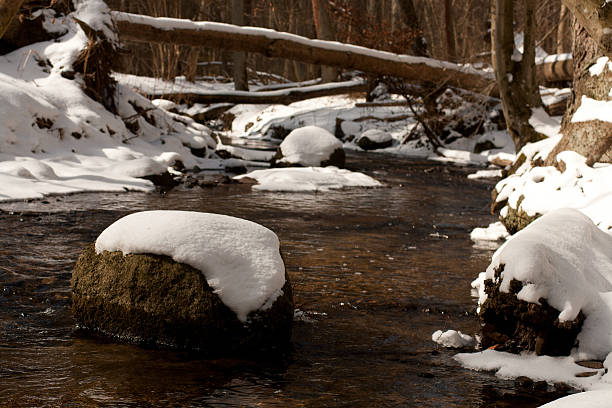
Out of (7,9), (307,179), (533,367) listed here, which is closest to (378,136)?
(307,179)

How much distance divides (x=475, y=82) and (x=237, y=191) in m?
7.24

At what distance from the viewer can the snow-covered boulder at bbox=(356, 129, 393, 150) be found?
785 inches

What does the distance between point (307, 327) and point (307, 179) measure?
7.86 m

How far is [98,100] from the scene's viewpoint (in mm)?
13227

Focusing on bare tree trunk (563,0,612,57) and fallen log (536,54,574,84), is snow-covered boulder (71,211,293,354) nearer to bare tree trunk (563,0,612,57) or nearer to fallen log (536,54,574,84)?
bare tree trunk (563,0,612,57)

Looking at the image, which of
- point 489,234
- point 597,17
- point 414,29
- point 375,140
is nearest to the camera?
point 597,17

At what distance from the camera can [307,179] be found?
40.2 ft

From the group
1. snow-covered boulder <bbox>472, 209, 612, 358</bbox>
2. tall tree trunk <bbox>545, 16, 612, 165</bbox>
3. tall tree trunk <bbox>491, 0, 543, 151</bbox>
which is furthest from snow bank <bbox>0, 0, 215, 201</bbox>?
snow-covered boulder <bbox>472, 209, 612, 358</bbox>

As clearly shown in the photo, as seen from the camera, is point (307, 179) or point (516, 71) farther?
point (307, 179)

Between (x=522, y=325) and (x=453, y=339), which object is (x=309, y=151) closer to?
(x=453, y=339)

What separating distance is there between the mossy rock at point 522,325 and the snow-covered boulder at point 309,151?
32.4ft

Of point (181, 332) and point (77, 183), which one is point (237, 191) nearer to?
point (77, 183)

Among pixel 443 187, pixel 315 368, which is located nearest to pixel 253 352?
pixel 315 368

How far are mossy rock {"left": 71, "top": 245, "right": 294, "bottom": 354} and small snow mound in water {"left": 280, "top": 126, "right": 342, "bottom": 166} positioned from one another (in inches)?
386
